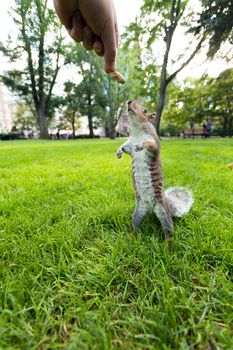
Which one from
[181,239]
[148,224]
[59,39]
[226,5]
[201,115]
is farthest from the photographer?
[59,39]

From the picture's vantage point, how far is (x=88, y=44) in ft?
3.97

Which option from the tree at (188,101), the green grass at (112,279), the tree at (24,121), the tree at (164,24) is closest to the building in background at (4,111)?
the tree at (24,121)

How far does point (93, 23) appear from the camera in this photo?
1.05m

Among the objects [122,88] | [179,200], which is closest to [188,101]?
[122,88]

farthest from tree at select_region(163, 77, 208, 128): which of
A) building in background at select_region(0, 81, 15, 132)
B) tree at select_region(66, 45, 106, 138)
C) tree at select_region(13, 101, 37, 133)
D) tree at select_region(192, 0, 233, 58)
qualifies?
building in background at select_region(0, 81, 15, 132)

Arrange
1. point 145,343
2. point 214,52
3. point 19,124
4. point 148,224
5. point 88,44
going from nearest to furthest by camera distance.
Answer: point 145,343 → point 88,44 → point 148,224 → point 214,52 → point 19,124

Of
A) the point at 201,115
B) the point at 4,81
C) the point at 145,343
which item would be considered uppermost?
the point at 4,81

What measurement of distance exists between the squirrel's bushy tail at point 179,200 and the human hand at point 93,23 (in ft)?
3.02

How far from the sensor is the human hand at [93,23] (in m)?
0.98

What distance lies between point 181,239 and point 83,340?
2.57 feet

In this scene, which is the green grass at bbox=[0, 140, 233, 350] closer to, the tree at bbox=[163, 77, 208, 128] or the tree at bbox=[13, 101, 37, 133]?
the tree at bbox=[163, 77, 208, 128]

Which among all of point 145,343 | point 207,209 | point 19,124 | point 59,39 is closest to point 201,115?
point 59,39

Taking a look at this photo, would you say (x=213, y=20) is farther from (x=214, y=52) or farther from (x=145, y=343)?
(x=145, y=343)

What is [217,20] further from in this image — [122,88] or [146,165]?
[122,88]
